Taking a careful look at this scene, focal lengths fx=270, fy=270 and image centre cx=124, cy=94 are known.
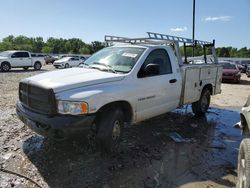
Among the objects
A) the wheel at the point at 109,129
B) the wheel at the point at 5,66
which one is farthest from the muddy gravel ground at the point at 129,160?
the wheel at the point at 5,66

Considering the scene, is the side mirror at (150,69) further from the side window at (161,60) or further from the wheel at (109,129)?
the wheel at (109,129)

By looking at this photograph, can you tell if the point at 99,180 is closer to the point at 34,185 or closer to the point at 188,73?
the point at 34,185

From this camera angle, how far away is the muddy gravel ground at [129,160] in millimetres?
3971

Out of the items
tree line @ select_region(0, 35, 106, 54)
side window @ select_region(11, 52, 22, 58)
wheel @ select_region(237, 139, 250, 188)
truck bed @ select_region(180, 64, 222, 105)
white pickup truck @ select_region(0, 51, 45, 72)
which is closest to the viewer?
wheel @ select_region(237, 139, 250, 188)

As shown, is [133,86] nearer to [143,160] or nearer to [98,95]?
[98,95]

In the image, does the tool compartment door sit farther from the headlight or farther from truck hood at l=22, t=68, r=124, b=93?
the headlight

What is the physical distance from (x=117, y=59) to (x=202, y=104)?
3740 mm

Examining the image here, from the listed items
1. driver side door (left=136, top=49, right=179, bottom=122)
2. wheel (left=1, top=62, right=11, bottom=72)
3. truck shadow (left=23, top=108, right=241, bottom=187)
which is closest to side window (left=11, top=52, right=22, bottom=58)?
wheel (left=1, top=62, right=11, bottom=72)

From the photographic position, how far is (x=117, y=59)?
5438 mm

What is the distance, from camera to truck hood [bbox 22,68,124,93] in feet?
13.7

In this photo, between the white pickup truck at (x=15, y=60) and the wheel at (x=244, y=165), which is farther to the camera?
the white pickup truck at (x=15, y=60)

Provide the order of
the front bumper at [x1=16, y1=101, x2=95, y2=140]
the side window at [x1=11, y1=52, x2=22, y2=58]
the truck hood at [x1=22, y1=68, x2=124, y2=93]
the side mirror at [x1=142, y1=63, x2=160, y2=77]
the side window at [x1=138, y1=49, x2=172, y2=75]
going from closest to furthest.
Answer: the front bumper at [x1=16, y1=101, x2=95, y2=140]
the truck hood at [x1=22, y1=68, x2=124, y2=93]
the side mirror at [x1=142, y1=63, x2=160, y2=77]
the side window at [x1=138, y1=49, x2=172, y2=75]
the side window at [x1=11, y1=52, x2=22, y2=58]

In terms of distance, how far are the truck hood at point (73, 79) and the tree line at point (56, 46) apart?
8212 centimetres

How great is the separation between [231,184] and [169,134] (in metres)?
2.34
